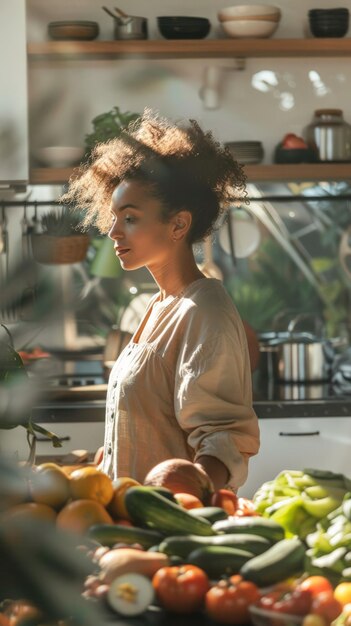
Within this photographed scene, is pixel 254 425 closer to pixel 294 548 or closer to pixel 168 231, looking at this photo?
pixel 168 231

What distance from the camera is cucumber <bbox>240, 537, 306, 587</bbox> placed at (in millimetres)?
1191

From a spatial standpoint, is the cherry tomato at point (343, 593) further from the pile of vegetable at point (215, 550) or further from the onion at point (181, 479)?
the onion at point (181, 479)

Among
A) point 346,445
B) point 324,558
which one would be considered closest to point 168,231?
point 324,558

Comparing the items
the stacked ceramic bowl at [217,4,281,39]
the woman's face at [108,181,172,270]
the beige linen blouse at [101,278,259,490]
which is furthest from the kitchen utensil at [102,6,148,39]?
the beige linen blouse at [101,278,259,490]

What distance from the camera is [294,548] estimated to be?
1245 millimetres

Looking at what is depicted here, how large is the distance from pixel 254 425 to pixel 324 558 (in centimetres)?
67

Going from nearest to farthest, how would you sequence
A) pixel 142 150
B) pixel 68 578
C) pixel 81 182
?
pixel 68 578, pixel 142 150, pixel 81 182

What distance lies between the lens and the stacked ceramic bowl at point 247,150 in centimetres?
421

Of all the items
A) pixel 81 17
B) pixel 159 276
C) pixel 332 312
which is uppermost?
pixel 81 17

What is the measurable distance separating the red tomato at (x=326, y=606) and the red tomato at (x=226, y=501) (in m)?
0.36

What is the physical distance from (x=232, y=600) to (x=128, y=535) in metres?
0.20

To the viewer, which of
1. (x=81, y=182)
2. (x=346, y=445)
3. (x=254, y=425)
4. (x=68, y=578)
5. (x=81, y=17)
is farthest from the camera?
(x=81, y=17)

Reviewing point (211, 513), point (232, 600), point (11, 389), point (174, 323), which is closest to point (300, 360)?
point (174, 323)

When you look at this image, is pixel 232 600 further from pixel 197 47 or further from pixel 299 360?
pixel 197 47
